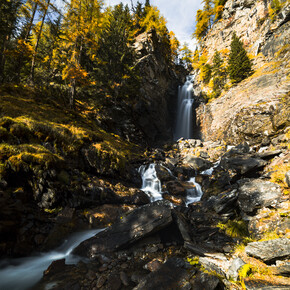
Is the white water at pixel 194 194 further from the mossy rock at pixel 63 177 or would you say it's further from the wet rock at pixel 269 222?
the mossy rock at pixel 63 177

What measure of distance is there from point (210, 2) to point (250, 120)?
148ft

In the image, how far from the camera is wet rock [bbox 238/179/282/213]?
629 centimetres

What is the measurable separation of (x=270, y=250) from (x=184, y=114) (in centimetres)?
3072

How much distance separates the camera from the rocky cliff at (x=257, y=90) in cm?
1367

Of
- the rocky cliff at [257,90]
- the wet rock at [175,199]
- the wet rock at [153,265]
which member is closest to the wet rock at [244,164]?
the rocky cliff at [257,90]

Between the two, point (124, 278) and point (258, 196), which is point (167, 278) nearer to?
point (124, 278)

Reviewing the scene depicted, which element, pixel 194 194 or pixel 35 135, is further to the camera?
pixel 194 194

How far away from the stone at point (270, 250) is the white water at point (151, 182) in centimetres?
697

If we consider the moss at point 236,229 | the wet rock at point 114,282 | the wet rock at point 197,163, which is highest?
the wet rock at point 197,163

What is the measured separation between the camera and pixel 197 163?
51.7 ft

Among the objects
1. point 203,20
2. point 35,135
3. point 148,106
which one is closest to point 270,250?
point 35,135

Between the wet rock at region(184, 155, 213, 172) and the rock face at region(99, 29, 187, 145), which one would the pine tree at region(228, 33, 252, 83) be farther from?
the wet rock at region(184, 155, 213, 172)

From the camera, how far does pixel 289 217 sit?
5133 millimetres

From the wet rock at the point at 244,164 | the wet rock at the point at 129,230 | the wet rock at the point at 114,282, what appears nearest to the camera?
the wet rock at the point at 114,282
